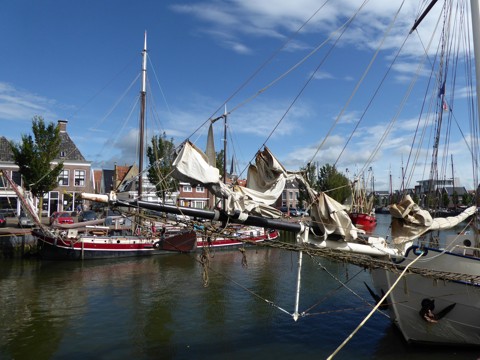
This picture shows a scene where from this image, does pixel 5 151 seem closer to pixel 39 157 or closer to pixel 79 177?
pixel 79 177

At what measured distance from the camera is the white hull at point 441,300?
10820 mm

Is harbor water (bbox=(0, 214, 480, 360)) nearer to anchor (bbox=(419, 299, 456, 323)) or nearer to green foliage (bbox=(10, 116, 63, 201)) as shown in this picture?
anchor (bbox=(419, 299, 456, 323))

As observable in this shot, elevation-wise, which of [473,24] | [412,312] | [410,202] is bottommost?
[412,312]

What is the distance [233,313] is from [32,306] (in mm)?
8538

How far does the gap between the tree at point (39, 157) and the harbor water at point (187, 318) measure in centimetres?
1235

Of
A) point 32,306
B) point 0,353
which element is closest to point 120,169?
point 32,306

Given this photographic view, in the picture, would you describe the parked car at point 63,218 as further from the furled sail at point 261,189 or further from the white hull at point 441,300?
the white hull at point 441,300

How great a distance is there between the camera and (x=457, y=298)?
10.9 meters

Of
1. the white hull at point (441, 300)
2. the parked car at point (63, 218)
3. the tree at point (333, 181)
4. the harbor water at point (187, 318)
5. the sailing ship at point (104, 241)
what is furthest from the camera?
the tree at point (333, 181)

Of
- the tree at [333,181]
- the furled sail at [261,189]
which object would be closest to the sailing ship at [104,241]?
the furled sail at [261,189]

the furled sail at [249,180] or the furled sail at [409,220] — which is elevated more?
the furled sail at [249,180]

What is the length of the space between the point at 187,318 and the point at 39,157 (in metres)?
26.5

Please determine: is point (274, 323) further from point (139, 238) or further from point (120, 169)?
point (120, 169)

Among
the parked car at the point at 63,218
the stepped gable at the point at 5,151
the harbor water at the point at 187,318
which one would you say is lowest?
the harbor water at the point at 187,318
